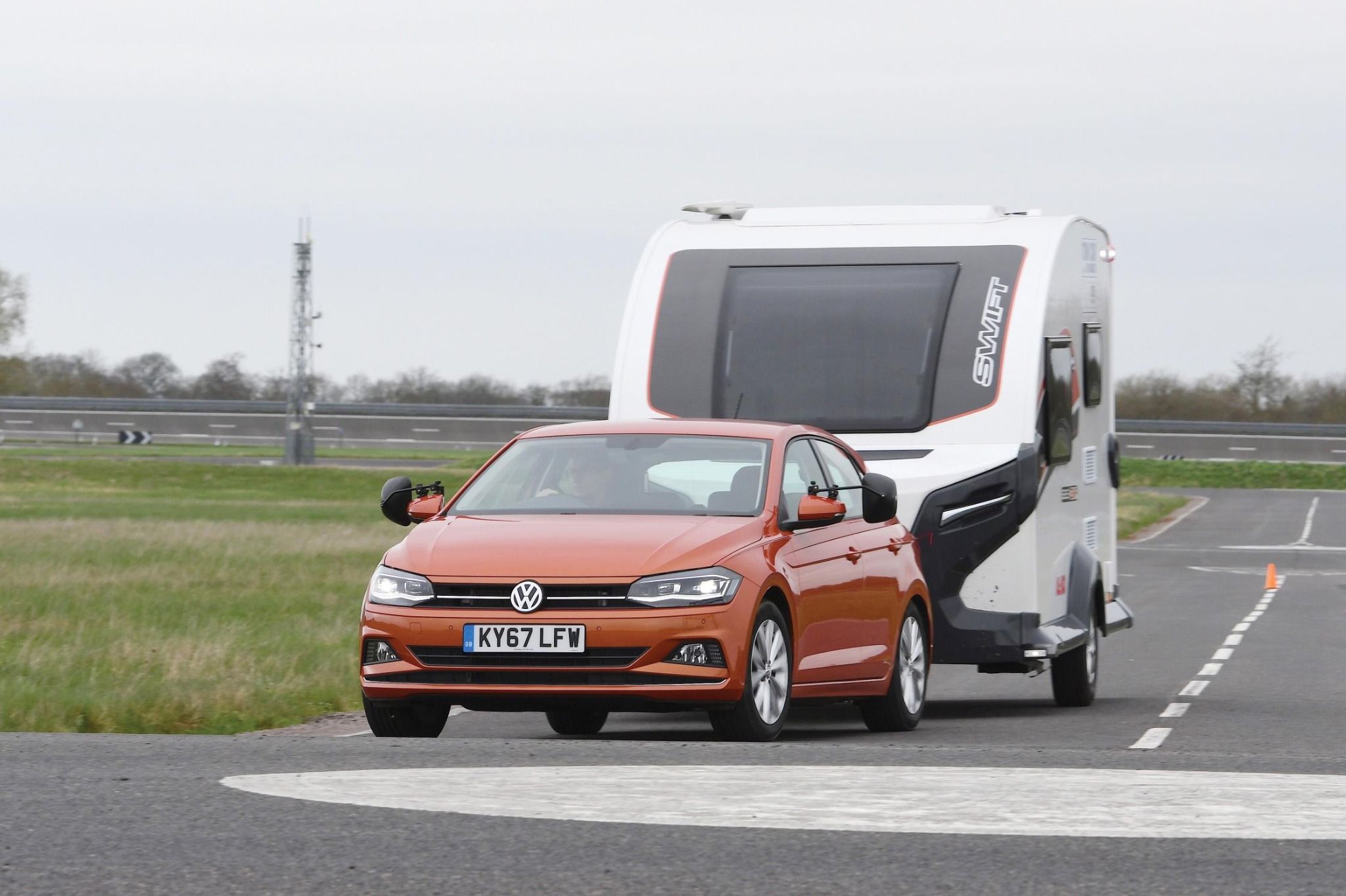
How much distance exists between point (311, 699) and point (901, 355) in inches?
165

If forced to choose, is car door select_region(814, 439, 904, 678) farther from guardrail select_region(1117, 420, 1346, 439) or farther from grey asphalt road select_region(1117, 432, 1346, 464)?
guardrail select_region(1117, 420, 1346, 439)

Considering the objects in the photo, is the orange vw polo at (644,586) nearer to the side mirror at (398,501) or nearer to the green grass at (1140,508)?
the side mirror at (398,501)

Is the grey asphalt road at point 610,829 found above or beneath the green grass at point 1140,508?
above

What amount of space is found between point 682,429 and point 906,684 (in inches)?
74.1

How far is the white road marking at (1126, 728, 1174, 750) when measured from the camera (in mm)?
11125

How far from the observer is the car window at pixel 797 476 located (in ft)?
33.9

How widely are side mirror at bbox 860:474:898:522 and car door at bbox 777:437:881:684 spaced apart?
0.16m

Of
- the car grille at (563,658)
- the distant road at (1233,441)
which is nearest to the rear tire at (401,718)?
the car grille at (563,658)

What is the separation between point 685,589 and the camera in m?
9.17

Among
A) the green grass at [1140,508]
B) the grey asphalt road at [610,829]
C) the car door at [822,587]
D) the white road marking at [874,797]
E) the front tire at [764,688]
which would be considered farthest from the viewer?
the green grass at [1140,508]

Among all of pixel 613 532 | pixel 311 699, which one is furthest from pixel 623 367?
pixel 613 532

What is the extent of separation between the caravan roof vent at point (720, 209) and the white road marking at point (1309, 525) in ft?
102

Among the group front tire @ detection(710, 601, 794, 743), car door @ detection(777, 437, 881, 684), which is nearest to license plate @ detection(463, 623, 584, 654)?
front tire @ detection(710, 601, 794, 743)

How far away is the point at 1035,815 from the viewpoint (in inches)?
262
